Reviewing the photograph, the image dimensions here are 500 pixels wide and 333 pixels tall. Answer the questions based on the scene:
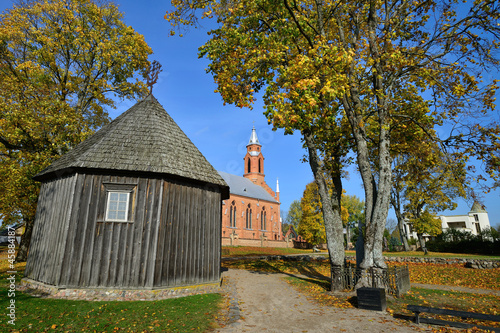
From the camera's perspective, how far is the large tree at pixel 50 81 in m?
15.3

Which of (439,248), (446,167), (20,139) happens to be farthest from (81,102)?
(439,248)

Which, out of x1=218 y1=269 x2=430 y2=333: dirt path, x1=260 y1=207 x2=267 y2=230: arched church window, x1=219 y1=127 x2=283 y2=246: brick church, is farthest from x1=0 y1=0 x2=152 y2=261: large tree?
x1=260 y1=207 x2=267 y2=230: arched church window

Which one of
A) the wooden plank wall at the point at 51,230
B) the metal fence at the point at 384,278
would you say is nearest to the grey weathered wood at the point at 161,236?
the wooden plank wall at the point at 51,230

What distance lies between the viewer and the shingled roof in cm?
989

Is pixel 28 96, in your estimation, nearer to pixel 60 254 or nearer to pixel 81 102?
pixel 81 102

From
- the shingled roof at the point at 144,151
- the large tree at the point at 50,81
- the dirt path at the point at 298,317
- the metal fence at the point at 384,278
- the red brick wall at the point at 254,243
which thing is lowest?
the dirt path at the point at 298,317

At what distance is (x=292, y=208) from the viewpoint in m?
78.8

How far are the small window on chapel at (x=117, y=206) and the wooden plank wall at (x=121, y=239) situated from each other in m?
0.17

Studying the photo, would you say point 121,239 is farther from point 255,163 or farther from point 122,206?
point 255,163

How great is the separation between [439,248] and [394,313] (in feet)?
118

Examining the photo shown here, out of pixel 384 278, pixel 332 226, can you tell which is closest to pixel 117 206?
pixel 332 226

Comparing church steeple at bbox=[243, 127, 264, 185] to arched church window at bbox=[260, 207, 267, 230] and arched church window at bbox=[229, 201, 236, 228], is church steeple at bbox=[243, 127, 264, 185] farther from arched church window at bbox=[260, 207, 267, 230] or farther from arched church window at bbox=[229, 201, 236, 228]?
arched church window at bbox=[229, 201, 236, 228]

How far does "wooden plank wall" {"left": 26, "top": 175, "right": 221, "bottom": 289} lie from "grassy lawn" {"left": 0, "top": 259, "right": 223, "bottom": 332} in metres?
0.89

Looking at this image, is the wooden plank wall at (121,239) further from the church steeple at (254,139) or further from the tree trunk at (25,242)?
→ the church steeple at (254,139)
